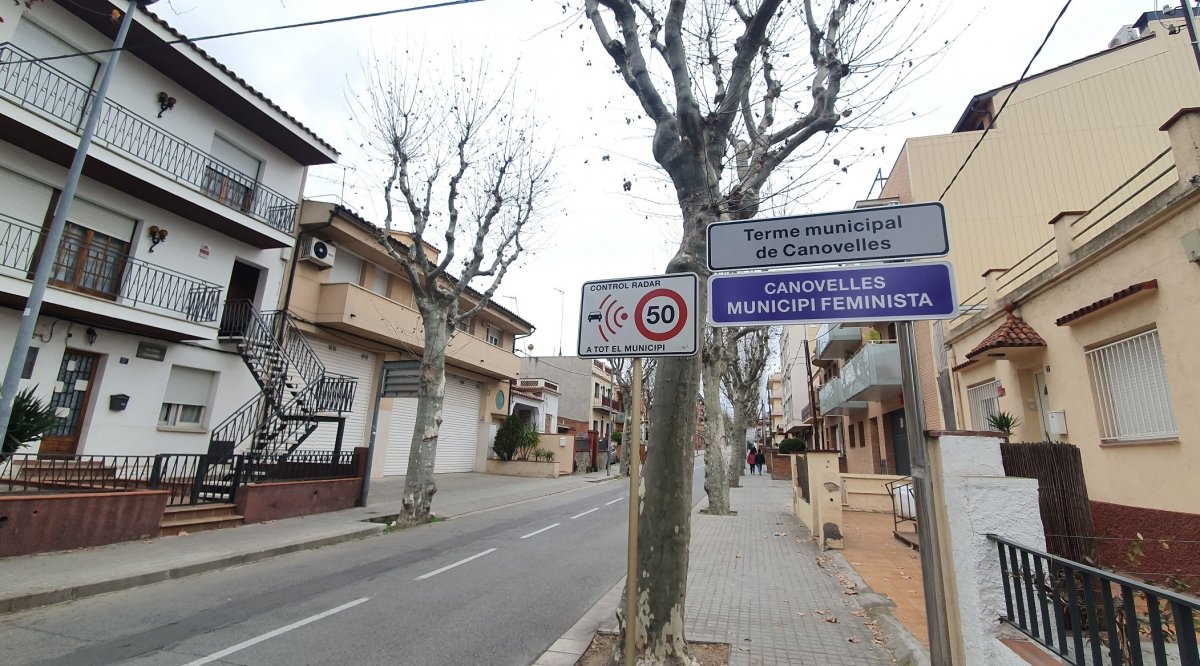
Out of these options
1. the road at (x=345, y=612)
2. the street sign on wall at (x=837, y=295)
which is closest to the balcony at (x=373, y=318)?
the road at (x=345, y=612)

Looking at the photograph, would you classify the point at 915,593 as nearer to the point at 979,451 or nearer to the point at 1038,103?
the point at 979,451

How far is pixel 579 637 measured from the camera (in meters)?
4.98

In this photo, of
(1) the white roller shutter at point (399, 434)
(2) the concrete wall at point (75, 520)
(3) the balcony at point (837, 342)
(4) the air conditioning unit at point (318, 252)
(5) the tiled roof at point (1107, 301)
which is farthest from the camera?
(3) the balcony at point (837, 342)

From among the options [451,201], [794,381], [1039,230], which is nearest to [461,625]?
[451,201]

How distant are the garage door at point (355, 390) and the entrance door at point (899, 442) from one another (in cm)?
1695

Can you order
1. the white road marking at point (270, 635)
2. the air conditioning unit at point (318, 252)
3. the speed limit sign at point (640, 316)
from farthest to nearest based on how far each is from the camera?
the air conditioning unit at point (318, 252) → the white road marking at point (270, 635) → the speed limit sign at point (640, 316)

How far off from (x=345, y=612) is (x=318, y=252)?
12.8 m

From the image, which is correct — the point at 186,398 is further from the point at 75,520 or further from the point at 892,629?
the point at 892,629

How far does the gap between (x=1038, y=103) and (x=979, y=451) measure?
16.1m

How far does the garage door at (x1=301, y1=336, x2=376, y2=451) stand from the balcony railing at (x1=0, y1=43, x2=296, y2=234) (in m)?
3.85

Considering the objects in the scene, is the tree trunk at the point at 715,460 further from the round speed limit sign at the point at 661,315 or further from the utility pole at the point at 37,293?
the utility pole at the point at 37,293

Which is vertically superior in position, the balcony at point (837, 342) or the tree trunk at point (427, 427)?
the balcony at point (837, 342)

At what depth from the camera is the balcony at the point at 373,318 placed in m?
16.1

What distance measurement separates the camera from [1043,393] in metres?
9.55
